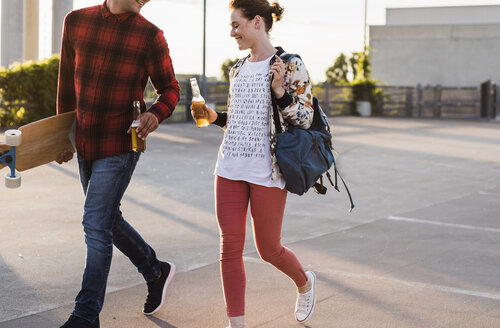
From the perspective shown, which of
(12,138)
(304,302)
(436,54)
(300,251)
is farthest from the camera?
(436,54)

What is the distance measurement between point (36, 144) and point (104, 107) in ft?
1.32

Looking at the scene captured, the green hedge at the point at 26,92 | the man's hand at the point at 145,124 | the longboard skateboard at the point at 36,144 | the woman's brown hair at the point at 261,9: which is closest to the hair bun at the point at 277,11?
the woman's brown hair at the point at 261,9

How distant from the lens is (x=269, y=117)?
4363mm

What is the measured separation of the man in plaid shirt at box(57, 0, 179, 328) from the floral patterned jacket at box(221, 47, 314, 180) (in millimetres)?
606

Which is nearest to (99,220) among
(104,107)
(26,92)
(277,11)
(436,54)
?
(104,107)

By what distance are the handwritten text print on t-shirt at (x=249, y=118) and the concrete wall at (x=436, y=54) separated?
45461mm

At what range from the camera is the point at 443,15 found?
59688 millimetres

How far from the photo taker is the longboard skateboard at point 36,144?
416cm

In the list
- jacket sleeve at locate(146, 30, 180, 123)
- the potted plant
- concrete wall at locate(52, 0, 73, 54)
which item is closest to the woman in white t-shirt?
jacket sleeve at locate(146, 30, 180, 123)

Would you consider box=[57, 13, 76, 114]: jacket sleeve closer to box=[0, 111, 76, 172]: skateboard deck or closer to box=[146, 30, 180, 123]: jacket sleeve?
box=[0, 111, 76, 172]: skateboard deck

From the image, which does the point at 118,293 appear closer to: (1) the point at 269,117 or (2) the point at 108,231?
(2) the point at 108,231

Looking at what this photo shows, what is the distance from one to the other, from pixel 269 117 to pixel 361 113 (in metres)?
31.9

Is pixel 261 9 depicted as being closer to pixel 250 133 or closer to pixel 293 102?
pixel 293 102

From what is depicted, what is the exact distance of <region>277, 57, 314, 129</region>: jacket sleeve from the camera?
14.1 feet
